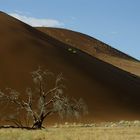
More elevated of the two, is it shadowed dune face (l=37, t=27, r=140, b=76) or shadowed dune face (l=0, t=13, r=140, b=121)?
shadowed dune face (l=37, t=27, r=140, b=76)

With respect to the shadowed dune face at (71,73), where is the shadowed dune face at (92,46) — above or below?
above

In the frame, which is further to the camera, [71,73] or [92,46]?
A: [92,46]

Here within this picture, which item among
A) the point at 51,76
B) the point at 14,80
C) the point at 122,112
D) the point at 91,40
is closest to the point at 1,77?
the point at 14,80

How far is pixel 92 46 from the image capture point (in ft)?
420

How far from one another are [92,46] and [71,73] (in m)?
69.6

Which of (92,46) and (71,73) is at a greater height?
(92,46)

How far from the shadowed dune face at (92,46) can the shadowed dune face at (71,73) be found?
46.3m

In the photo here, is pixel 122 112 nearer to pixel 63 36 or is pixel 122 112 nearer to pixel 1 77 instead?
pixel 1 77

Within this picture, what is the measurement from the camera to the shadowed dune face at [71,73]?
5316 centimetres

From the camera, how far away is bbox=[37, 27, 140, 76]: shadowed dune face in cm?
11706

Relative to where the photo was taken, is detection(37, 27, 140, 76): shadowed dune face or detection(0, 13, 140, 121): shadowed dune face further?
detection(37, 27, 140, 76): shadowed dune face

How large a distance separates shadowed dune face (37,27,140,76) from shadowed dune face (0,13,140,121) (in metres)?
46.3

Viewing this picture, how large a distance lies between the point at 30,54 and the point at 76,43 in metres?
65.9

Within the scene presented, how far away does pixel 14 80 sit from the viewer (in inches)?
2062
